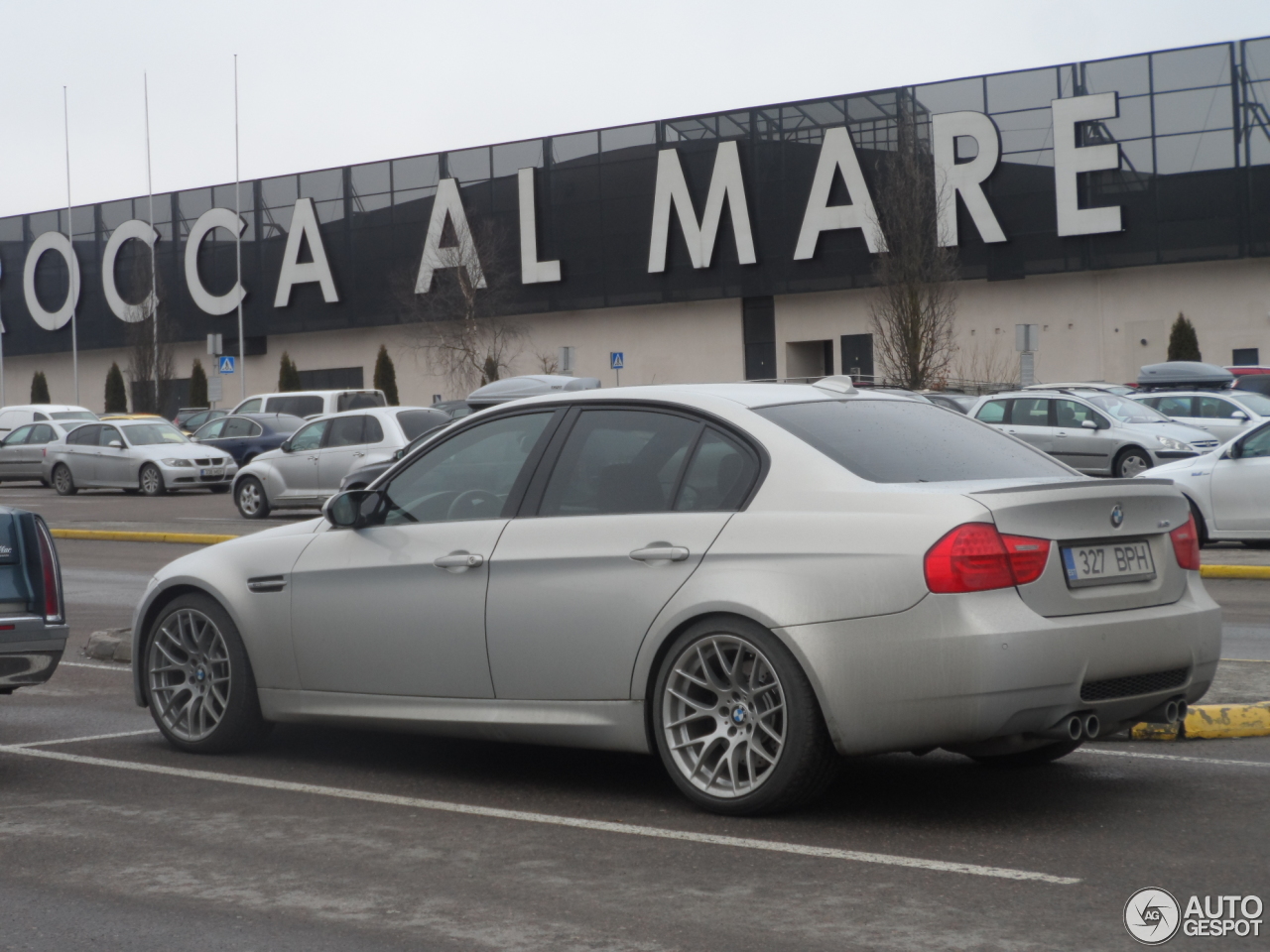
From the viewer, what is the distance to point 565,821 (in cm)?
A: 582

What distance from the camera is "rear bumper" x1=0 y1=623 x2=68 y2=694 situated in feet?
21.9

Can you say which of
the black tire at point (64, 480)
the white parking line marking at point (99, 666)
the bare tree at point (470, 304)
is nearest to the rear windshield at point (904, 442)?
the white parking line marking at point (99, 666)

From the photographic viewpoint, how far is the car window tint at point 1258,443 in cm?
1570

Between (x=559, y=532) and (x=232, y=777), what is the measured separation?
1.83 meters

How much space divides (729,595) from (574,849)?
3.29ft

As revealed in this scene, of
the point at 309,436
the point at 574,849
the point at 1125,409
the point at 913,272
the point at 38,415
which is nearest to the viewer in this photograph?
the point at 574,849

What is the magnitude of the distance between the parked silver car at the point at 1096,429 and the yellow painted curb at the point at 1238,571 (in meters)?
10.2

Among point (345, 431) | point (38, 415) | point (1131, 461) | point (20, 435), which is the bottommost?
point (1131, 461)

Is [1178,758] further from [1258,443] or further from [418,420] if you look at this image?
[418,420]

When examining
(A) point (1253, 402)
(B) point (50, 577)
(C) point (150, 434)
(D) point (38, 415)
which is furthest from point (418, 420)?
(D) point (38, 415)

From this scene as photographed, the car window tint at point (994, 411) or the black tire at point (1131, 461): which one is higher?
the car window tint at point (994, 411)

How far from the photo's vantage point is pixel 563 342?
59812 mm

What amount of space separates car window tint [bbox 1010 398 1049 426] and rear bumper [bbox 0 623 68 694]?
21.8 m

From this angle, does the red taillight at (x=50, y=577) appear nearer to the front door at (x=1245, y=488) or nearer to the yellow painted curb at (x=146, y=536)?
the front door at (x=1245, y=488)
